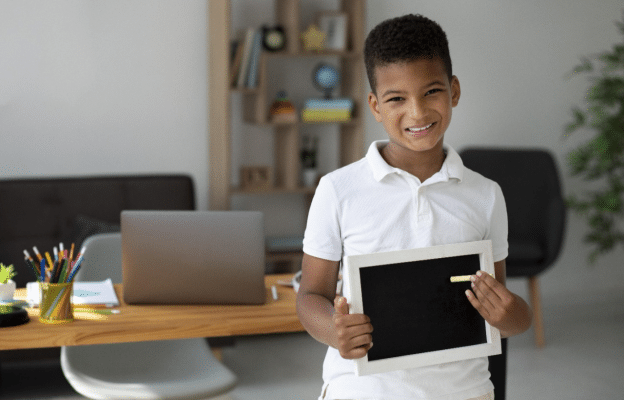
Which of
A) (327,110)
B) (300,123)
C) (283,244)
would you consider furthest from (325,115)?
(283,244)

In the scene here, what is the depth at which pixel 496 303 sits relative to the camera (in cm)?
106

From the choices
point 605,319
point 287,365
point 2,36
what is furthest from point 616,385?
point 2,36

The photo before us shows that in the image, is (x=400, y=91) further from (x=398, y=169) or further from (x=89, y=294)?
(x=89, y=294)

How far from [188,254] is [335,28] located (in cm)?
233

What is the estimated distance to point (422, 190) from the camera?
114 centimetres

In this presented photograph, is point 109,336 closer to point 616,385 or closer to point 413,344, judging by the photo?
point 413,344

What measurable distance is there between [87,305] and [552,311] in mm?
3408

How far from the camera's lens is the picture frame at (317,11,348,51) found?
3.72m

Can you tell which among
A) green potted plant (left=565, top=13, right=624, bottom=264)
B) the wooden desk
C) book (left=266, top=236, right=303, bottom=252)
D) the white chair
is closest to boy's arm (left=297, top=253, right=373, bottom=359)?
the wooden desk

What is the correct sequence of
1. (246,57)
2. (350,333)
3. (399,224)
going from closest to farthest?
(350,333), (399,224), (246,57)

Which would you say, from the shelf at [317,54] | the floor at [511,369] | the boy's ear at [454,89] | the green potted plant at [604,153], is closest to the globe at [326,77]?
the shelf at [317,54]

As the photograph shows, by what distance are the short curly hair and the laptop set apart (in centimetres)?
69

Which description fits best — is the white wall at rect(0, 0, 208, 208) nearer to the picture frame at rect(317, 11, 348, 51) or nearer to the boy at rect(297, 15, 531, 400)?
the picture frame at rect(317, 11, 348, 51)

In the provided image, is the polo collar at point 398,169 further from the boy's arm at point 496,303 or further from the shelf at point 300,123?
the shelf at point 300,123
